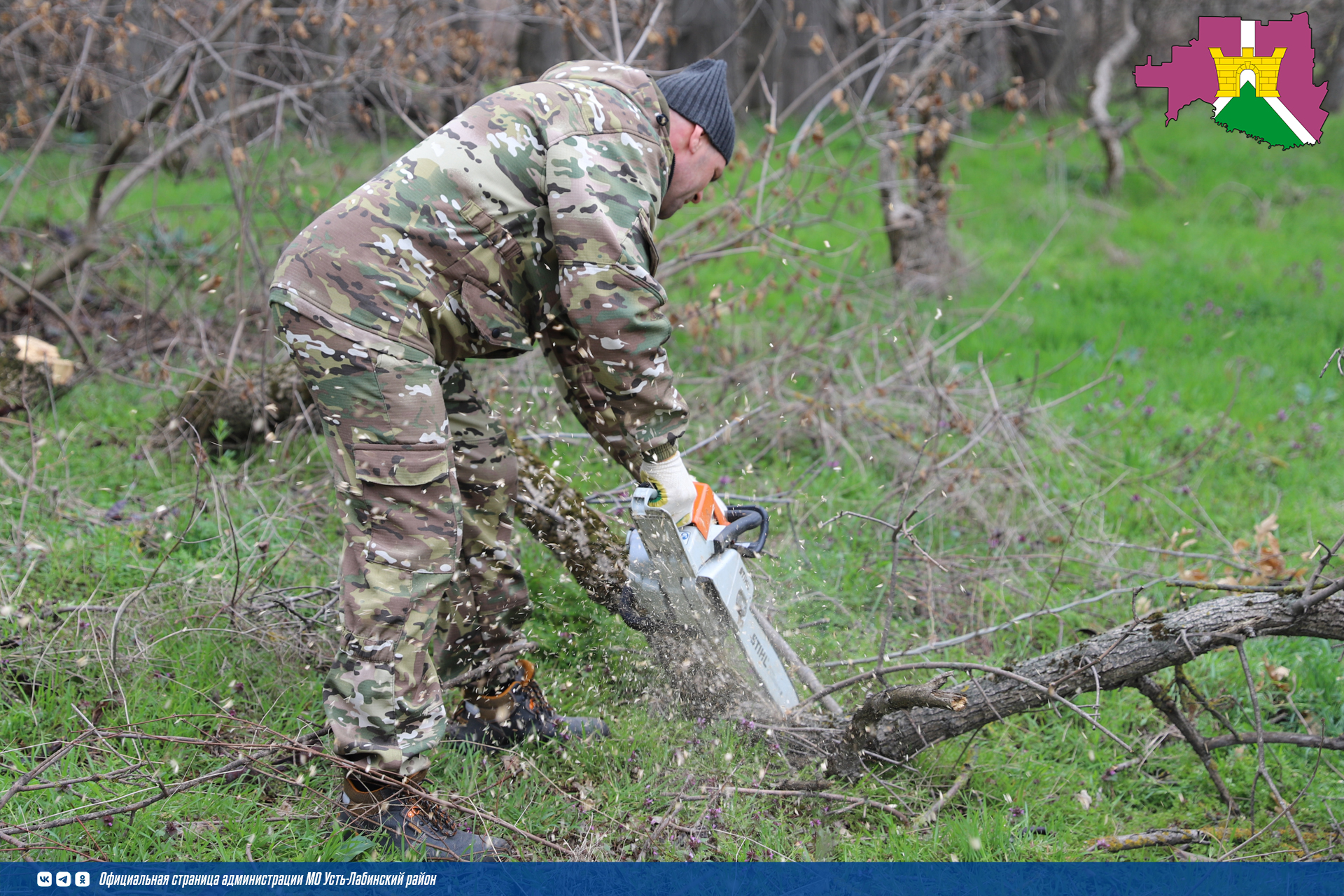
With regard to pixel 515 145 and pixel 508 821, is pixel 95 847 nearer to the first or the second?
pixel 508 821

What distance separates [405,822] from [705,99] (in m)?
1.81

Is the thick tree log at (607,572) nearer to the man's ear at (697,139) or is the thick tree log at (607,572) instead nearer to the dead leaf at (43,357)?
the man's ear at (697,139)

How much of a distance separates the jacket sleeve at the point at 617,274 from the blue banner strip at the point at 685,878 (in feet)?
3.23

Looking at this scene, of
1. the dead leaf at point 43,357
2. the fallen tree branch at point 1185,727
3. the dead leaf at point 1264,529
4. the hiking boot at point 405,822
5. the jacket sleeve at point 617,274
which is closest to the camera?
the jacket sleeve at point 617,274

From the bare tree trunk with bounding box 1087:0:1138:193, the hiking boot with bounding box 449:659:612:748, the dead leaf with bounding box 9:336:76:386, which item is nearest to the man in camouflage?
the hiking boot with bounding box 449:659:612:748

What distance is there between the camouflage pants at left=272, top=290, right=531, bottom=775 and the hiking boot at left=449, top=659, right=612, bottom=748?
318mm

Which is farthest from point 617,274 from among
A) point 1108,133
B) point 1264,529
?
point 1108,133

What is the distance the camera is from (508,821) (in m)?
2.23

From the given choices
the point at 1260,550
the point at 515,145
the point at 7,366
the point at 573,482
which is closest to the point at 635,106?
the point at 515,145

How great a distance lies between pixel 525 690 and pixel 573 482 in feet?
3.06

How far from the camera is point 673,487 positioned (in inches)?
87.3

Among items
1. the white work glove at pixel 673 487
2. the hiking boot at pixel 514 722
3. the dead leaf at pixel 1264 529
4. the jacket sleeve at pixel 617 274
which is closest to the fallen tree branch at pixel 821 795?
the hiking boot at pixel 514 722

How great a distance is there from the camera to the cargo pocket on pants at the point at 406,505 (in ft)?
6.67

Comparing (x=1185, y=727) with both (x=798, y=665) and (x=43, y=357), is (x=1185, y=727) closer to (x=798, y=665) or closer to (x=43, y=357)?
(x=798, y=665)
